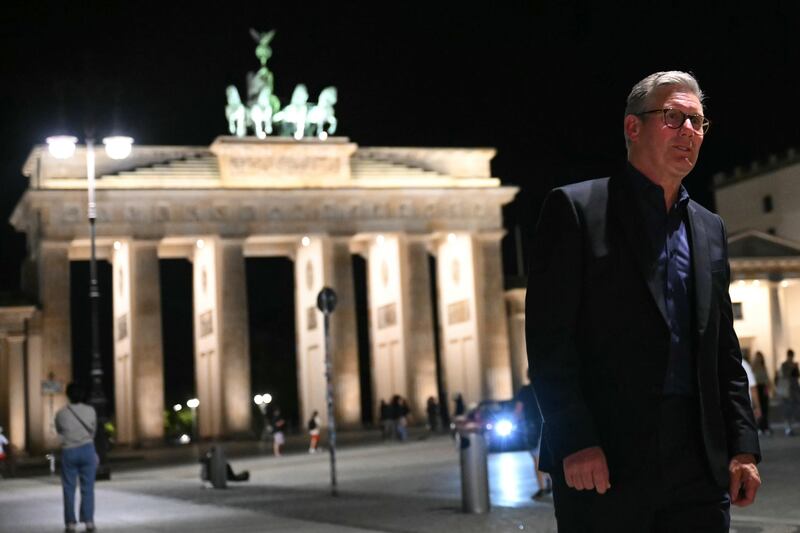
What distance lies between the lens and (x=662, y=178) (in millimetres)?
5289

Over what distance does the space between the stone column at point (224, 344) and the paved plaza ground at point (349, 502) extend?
1169 inches

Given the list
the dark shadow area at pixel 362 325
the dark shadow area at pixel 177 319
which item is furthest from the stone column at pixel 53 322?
the dark shadow area at pixel 177 319

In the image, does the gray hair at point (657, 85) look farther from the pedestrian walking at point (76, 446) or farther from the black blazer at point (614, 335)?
the pedestrian walking at point (76, 446)

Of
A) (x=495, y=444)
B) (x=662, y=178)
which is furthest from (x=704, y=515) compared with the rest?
(x=495, y=444)

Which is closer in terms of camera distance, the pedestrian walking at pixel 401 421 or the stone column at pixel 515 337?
the pedestrian walking at pixel 401 421

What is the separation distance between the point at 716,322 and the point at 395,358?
68.1m

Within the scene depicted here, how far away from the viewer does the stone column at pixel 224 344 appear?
2682 inches

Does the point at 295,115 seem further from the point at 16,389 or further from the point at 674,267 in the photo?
the point at 674,267

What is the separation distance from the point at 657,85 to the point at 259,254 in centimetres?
7285

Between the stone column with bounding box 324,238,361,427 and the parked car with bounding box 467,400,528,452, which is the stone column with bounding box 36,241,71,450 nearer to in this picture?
the stone column with bounding box 324,238,361,427

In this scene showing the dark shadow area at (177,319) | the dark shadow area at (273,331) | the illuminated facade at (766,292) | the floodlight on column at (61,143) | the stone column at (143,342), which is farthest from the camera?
the dark shadow area at (273,331)

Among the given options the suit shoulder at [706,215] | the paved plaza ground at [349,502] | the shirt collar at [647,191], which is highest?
the shirt collar at [647,191]

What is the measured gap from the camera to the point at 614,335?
5070 millimetres

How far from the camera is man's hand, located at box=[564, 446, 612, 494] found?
191 inches
